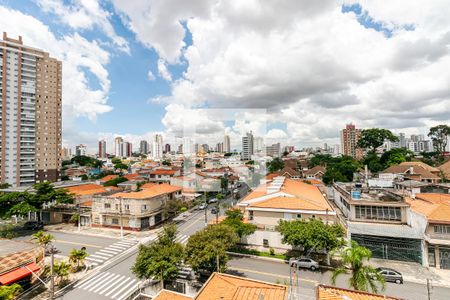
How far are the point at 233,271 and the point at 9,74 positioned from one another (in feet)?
293

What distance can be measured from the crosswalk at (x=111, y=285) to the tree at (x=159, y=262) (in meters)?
2.97

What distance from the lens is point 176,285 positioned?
19.7 meters

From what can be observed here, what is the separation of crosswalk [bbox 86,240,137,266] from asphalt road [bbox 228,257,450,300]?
14916mm

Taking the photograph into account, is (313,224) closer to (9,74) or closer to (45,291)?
(45,291)

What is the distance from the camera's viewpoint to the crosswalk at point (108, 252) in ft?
87.3

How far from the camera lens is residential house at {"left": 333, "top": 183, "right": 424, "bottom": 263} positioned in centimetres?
2388

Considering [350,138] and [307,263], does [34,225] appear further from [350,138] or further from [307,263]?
[350,138]

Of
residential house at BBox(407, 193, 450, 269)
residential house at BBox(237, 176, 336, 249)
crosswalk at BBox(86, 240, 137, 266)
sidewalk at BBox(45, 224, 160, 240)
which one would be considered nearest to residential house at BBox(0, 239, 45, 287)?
crosswalk at BBox(86, 240, 137, 266)

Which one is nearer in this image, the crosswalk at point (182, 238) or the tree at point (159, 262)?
the tree at point (159, 262)

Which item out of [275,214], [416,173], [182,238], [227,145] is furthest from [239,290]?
Result: [227,145]

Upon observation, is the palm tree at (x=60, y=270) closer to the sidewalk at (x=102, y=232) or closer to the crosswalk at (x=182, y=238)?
the sidewalk at (x=102, y=232)

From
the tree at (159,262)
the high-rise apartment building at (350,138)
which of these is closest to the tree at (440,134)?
the high-rise apartment building at (350,138)

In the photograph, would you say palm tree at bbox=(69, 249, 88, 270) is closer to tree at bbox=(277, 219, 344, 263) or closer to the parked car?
tree at bbox=(277, 219, 344, 263)

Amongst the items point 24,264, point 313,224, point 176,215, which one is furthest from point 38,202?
point 313,224
